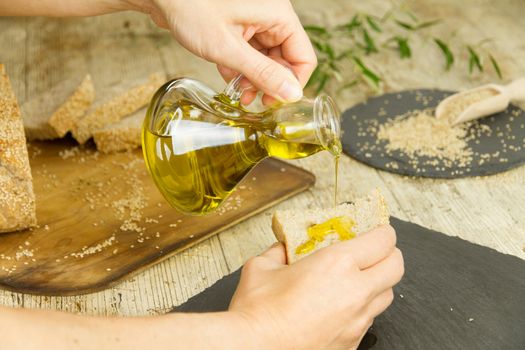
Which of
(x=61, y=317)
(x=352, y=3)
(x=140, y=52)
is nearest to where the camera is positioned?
(x=61, y=317)

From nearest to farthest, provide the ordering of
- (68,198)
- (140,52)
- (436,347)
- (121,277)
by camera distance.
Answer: (436,347) < (121,277) < (68,198) < (140,52)

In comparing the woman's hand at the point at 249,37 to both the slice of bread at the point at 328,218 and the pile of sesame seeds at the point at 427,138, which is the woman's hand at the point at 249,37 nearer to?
the slice of bread at the point at 328,218

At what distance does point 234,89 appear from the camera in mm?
1876

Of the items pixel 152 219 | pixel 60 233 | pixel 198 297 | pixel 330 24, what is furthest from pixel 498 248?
pixel 330 24

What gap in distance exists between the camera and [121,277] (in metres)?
2.04

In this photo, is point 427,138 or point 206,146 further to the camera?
point 427,138

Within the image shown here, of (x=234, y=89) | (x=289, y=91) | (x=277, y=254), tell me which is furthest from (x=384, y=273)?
(x=234, y=89)

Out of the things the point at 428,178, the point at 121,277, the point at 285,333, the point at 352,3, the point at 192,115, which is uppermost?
the point at 192,115

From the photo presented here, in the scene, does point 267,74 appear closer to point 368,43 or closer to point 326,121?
point 326,121

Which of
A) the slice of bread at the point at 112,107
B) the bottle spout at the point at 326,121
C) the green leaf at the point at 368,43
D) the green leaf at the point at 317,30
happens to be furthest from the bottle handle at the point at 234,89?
the green leaf at the point at 368,43

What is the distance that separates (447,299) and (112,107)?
1457 millimetres

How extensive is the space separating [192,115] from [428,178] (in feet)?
3.29

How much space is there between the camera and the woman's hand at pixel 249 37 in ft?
5.85

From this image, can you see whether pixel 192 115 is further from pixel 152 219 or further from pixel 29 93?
pixel 29 93
